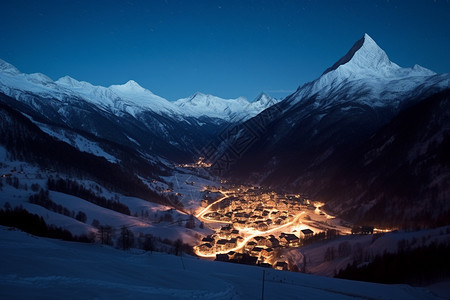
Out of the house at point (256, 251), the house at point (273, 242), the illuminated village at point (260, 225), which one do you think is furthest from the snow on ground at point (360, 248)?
the house at point (273, 242)

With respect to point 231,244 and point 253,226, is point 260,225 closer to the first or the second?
point 253,226

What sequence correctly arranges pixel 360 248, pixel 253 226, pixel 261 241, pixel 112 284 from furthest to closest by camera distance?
pixel 253 226 < pixel 261 241 < pixel 360 248 < pixel 112 284

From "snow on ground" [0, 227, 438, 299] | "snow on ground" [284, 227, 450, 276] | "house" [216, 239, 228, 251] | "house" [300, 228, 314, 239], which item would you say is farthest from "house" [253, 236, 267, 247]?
"snow on ground" [0, 227, 438, 299]

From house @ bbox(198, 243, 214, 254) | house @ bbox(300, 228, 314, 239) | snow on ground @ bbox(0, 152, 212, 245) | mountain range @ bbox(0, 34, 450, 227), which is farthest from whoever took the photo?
mountain range @ bbox(0, 34, 450, 227)

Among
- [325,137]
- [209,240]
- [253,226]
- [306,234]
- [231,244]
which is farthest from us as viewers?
[325,137]

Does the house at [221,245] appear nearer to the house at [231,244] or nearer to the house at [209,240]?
the house at [231,244]

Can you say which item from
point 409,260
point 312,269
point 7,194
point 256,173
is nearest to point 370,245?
point 312,269

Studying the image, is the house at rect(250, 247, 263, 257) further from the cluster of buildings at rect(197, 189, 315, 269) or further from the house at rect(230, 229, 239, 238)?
the house at rect(230, 229, 239, 238)

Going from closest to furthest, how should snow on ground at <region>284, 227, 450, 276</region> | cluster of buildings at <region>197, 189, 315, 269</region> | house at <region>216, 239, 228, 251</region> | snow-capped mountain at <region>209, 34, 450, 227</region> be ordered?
1. snow on ground at <region>284, 227, 450, 276</region>
2. cluster of buildings at <region>197, 189, 315, 269</region>
3. house at <region>216, 239, 228, 251</region>
4. snow-capped mountain at <region>209, 34, 450, 227</region>

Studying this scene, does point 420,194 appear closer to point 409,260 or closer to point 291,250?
point 291,250

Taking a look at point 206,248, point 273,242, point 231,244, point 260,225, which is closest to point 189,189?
point 260,225
